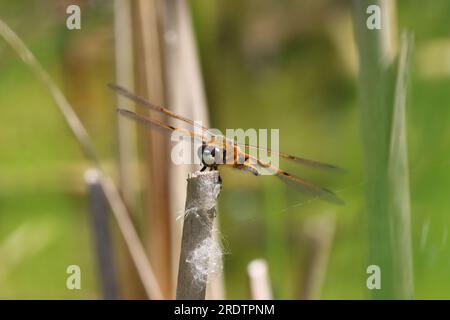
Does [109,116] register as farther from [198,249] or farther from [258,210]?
[198,249]

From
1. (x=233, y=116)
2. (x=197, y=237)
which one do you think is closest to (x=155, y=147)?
(x=197, y=237)

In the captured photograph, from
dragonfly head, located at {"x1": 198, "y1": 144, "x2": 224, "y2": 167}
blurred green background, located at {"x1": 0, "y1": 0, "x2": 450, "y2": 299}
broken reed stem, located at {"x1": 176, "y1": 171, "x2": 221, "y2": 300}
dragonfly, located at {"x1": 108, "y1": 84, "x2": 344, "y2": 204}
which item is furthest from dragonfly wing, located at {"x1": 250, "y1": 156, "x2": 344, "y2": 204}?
blurred green background, located at {"x1": 0, "y1": 0, "x2": 450, "y2": 299}

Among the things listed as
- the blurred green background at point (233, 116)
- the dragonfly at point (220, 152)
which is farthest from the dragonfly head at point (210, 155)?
the blurred green background at point (233, 116)

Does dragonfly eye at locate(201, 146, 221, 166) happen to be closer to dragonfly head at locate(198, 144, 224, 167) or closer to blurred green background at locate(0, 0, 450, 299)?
dragonfly head at locate(198, 144, 224, 167)

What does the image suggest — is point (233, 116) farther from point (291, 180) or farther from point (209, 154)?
point (209, 154)

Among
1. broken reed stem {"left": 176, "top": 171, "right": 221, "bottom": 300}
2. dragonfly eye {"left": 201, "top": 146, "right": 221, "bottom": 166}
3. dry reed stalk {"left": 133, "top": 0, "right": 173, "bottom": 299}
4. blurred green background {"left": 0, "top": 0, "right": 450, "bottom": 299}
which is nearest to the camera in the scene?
broken reed stem {"left": 176, "top": 171, "right": 221, "bottom": 300}

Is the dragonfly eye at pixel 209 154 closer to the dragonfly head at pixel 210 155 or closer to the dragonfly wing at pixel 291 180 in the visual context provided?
the dragonfly head at pixel 210 155
